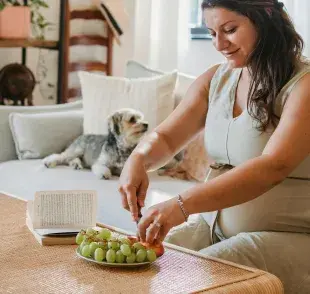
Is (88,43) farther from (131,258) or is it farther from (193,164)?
(131,258)

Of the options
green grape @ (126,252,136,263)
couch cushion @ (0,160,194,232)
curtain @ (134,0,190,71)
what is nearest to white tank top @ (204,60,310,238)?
green grape @ (126,252,136,263)

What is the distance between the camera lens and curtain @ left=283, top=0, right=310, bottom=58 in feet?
10.5

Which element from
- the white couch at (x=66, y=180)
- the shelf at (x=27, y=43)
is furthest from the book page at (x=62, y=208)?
the shelf at (x=27, y=43)

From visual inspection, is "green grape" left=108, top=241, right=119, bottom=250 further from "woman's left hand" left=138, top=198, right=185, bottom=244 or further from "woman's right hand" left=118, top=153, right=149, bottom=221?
"woman's right hand" left=118, top=153, right=149, bottom=221

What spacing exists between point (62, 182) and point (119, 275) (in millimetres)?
1609

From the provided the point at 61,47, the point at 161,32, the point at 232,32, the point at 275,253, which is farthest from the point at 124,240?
the point at 61,47

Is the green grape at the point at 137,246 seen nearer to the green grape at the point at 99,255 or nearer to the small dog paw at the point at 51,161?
the green grape at the point at 99,255

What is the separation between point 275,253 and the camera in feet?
5.94

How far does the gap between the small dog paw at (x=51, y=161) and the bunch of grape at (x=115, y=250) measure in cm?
177

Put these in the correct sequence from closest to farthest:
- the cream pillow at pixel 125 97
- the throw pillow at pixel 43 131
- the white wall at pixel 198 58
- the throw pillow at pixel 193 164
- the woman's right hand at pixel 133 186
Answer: the woman's right hand at pixel 133 186
the throw pillow at pixel 193 164
the cream pillow at pixel 125 97
the throw pillow at pixel 43 131
the white wall at pixel 198 58

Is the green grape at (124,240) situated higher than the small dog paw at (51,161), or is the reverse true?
the green grape at (124,240)

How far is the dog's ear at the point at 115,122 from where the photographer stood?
3.30 meters

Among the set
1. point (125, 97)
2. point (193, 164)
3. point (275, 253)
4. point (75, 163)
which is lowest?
point (75, 163)

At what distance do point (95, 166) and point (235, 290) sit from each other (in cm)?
195
